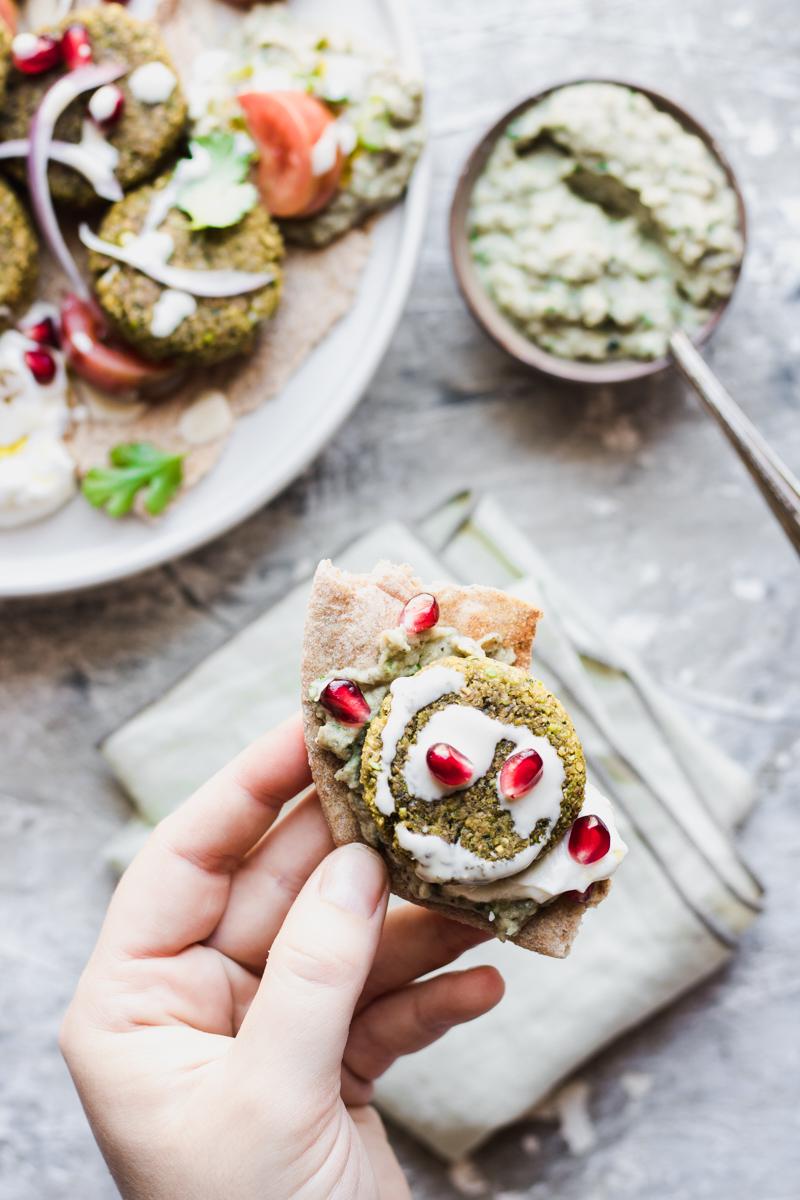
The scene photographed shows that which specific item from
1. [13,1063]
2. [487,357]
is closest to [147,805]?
[13,1063]

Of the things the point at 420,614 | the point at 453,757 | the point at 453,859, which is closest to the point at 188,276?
the point at 420,614

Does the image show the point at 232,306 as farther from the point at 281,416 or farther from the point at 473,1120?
the point at 473,1120

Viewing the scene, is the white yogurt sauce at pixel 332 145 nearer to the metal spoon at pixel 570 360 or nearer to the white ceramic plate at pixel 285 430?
the white ceramic plate at pixel 285 430

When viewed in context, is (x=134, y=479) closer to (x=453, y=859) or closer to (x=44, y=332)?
(x=44, y=332)

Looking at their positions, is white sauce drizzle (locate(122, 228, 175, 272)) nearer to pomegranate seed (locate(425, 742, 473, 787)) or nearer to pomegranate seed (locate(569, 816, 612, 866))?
pomegranate seed (locate(425, 742, 473, 787))

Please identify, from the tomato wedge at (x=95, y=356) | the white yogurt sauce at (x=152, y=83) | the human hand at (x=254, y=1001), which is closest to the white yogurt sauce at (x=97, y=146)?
the white yogurt sauce at (x=152, y=83)

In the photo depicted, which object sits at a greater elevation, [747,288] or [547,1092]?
[747,288]
